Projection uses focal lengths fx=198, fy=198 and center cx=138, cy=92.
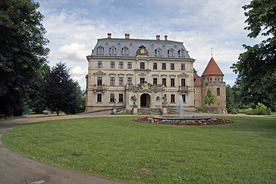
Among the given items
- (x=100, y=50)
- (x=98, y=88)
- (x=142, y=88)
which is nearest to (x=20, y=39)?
(x=142, y=88)

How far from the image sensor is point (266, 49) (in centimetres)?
1627

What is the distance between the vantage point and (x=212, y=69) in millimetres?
54688

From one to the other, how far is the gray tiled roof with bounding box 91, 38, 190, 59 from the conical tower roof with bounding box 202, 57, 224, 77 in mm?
8880

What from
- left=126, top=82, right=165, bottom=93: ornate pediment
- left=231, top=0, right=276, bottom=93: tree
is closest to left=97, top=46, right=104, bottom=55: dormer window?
left=126, top=82, right=165, bottom=93: ornate pediment

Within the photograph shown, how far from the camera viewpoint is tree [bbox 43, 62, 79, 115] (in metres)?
34.5

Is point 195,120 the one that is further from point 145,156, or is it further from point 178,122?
point 145,156

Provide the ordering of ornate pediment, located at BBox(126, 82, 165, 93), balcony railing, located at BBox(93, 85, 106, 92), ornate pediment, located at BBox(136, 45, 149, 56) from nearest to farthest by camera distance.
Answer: ornate pediment, located at BBox(126, 82, 165, 93)
balcony railing, located at BBox(93, 85, 106, 92)
ornate pediment, located at BBox(136, 45, 149, 56)

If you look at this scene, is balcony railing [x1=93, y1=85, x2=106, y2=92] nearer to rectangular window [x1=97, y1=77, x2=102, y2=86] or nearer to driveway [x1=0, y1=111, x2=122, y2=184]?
rectangular window [x1=97, y1=77, x2=102, y2=86]

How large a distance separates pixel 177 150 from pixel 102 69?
40.6 metres

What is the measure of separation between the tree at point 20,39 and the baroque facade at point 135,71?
26.4m

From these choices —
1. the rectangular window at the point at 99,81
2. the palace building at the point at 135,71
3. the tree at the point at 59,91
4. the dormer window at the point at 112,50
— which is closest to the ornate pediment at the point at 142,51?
the palace building at the point at 135,71

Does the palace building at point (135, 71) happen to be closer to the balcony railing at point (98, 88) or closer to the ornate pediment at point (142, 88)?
the balcony railing at point (98, 88)

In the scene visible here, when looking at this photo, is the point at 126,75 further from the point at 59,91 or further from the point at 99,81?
the point at 59,91

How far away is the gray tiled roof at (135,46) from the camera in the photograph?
1880 inches
